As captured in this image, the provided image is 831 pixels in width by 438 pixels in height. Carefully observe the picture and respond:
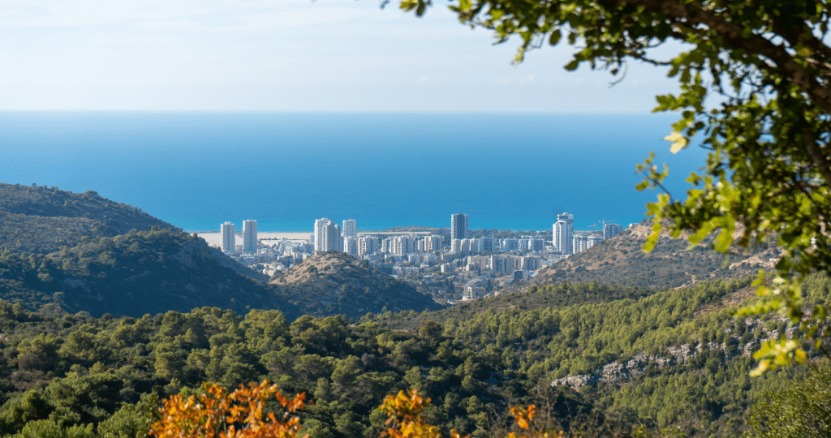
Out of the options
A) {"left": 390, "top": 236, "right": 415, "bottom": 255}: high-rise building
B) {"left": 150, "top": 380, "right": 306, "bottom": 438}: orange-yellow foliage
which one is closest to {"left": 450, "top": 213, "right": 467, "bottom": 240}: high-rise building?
{"left": 390, "top": 236, "right": 415, "bottom": 255}: high-rise building

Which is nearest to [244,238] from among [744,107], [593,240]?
[593,240]

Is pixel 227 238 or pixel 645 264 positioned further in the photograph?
pixel 227 238

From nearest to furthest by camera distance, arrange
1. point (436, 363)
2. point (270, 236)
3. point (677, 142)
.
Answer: point (677, 142)
point (436, 363)
point (270, 236)

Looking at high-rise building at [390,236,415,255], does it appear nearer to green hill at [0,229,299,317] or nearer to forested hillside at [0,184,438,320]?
forested hillside at [0,184,438,320]

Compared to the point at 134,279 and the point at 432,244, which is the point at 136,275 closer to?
the point at 134,279

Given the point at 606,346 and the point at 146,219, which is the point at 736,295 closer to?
the point at 606,346

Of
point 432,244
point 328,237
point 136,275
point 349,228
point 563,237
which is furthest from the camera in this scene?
point 349,228
